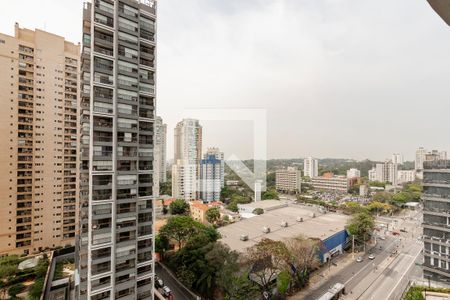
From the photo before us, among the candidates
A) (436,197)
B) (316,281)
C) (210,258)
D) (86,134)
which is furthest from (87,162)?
(436,197)

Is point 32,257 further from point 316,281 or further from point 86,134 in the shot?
point 316,281

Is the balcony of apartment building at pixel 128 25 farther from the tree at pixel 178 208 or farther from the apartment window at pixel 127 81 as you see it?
the tree at pixel 178 208

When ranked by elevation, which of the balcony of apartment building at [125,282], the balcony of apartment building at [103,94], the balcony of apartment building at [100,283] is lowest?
the balcony of apartment building at [125,282]

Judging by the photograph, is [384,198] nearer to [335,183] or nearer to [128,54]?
[335,183]

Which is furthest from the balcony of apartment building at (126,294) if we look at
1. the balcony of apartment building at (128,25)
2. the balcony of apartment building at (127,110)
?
the balcony of apartment building at (128,25)

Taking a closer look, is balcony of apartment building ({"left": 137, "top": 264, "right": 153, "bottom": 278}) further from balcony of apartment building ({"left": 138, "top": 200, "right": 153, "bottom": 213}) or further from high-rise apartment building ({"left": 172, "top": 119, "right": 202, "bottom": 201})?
high-rise apartment building ({"left": 172, "top": 119, "right": 202, "bottom": 201})

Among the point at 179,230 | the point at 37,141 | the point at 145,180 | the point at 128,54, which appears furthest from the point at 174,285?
the point at 37,141
